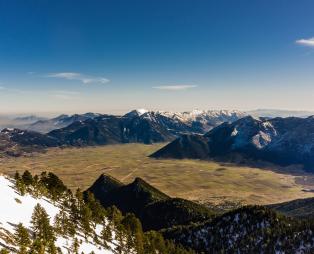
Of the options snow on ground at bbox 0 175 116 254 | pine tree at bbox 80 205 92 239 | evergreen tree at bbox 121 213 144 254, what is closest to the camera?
snow on ground at bbox 0 175 116 254

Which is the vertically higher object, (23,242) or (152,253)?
(23,242)

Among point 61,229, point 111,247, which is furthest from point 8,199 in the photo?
point 111,247

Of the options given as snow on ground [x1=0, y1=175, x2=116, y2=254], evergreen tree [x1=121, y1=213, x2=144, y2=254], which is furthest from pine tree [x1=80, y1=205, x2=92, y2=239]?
evergreen tree [x1=121, y1=213, x2=144, y2=254]

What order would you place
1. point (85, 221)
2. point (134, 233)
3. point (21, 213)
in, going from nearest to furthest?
point (21, 213), point (85, 221), point (134, 233)

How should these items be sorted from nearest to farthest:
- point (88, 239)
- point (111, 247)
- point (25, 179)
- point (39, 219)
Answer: point (39, 219) < point (88, 239) < point (111, 247) < point (25, 179)

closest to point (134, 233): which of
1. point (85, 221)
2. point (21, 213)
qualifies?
point (85, 221)

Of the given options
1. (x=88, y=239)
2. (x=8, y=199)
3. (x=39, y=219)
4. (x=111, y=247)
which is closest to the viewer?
(x=39, y=219)

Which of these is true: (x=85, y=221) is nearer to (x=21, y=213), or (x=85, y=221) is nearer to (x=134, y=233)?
(x=134, y=233)

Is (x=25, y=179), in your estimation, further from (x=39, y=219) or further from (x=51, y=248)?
(x=51, y=248)

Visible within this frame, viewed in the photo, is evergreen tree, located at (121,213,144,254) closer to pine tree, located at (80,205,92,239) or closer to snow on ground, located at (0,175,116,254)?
snow on ground, located at (0,175,116,254)
